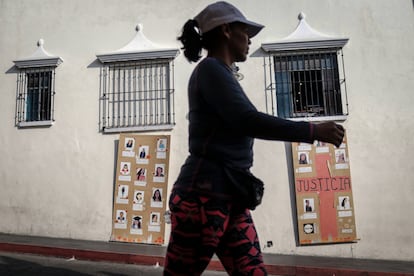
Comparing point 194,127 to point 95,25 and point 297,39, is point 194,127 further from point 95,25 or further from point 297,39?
point 95,25

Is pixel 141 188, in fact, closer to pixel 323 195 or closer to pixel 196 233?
pixel 323 195

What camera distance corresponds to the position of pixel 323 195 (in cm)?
662

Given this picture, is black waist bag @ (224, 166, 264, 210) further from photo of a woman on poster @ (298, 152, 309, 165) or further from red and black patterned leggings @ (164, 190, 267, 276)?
photo of a woman on poster @ (298, 152, 309, 165)

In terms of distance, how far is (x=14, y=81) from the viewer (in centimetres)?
783

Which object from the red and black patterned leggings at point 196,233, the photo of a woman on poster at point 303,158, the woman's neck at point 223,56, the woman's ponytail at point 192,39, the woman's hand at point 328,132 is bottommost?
the red and black patterned leggings at point 196,233

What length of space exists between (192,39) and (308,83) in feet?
18.8

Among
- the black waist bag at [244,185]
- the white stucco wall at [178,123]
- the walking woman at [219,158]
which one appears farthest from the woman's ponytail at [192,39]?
the white stucco wall at [178,123]

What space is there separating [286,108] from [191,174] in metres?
5.81

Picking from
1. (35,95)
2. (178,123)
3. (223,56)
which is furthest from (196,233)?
(35,95)

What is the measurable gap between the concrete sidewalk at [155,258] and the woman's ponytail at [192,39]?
14.0 ft

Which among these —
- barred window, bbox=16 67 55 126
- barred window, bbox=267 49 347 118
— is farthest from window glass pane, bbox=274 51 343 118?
barred window, bbox=16 67 55 126

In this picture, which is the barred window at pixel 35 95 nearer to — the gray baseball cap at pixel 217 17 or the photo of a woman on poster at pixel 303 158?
the photo of a woman on poster at pixel 303 158

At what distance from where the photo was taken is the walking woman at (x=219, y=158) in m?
1.37

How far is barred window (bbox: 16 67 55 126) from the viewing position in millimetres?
7645
